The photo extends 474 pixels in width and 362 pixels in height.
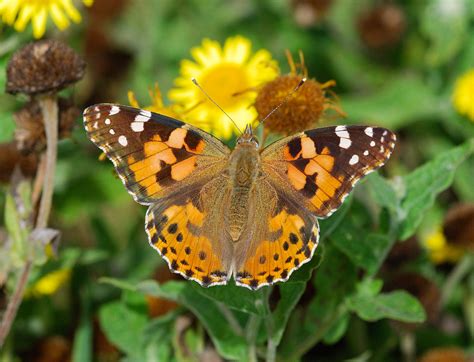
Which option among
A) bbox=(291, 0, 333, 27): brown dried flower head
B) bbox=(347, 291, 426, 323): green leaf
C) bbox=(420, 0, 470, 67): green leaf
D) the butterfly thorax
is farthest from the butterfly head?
bbox=(291, 0, 333, 27): brown dried flower head

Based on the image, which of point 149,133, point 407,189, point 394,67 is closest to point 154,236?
point 149,133

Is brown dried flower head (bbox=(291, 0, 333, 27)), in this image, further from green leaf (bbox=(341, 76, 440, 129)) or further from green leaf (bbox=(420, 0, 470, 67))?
green leaf (bbox=(420, 0, 470, 67))

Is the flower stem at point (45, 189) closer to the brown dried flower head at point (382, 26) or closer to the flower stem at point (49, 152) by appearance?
the flower stem at point (49, 152)

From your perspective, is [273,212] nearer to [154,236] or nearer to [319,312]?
[154,236]

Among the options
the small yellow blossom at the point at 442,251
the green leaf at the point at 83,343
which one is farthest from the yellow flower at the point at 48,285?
the small yellow blossom at the point at 442,251

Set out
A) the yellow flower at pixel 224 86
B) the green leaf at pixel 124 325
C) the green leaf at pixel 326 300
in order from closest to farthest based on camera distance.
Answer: the green leaf at pixel 326 300 → the green leaf at pixel 124 325 → the yellow flower at pixel 224 86

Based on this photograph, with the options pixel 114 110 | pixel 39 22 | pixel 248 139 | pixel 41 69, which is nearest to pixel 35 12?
pixel 39 22

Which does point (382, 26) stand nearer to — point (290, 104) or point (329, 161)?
point (290, 104)
